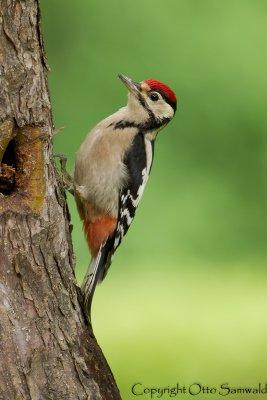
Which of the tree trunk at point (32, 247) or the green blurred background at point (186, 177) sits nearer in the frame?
the tree trunk at point (32, 247)

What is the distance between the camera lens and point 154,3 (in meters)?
7.75

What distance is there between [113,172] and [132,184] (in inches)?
3.5

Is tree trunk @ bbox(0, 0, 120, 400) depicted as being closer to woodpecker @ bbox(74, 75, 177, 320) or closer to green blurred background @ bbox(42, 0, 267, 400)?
woodpecker @ bbox(74, 75, 177, 320)

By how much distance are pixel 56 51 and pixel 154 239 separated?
170 cm

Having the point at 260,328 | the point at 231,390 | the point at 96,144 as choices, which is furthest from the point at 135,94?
the point at 260,328

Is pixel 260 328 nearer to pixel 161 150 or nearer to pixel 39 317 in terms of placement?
pixel 161 150

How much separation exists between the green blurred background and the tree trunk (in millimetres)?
1798

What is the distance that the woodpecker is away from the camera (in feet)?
14.1

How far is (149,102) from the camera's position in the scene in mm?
4383

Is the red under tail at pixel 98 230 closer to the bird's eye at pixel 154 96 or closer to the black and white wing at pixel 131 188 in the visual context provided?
the black and white wing at pixel 131 188

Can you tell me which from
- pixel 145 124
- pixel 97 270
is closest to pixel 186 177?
pixel 145 124

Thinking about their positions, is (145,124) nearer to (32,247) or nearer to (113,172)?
(113,172)

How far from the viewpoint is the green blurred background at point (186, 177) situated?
5.59 metres

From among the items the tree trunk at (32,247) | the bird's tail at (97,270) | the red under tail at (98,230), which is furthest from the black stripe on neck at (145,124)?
the tree trunk at (32,247)
